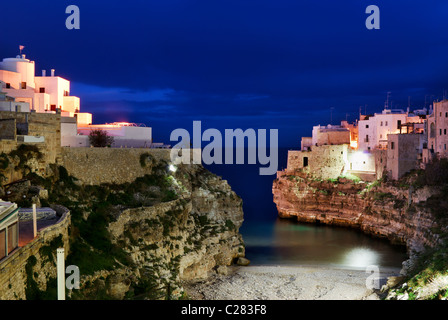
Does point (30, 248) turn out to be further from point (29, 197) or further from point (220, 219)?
point (220, 219)

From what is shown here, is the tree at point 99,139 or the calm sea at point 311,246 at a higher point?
the tree at point 99,139

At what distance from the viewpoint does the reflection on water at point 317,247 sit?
3622 centimetres

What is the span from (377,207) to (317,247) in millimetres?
9670

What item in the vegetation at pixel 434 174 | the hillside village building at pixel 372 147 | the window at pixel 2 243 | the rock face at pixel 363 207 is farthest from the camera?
the hillside village building at pixel 372 147

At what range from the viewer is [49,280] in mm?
14648

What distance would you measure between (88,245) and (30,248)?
5887 millimetres

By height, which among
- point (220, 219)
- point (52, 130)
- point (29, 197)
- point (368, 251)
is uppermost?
point (52, 130)

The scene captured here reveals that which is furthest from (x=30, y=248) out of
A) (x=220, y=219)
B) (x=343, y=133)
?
(x=343, y=133)

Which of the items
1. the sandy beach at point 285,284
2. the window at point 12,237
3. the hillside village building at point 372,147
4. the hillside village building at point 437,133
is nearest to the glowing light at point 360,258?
the sandy beach at point 285,284

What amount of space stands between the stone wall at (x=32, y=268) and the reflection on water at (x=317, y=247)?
22.3 m

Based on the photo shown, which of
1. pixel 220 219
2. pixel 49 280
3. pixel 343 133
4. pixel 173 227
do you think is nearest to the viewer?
pixel 49 280

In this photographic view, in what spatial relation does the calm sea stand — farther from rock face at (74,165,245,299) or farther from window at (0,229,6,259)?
window at (0,229,6,259)

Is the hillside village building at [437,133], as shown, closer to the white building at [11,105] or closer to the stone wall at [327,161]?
the stone wall at [327,161]

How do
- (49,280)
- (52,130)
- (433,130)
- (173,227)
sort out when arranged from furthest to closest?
1. (433,130)
2. (173,227)
3. (52,130)
4. (49,280)
